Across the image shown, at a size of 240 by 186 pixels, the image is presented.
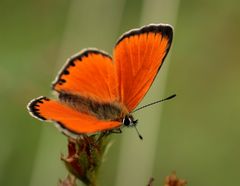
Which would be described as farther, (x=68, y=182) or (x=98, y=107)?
(x=98, y=107)

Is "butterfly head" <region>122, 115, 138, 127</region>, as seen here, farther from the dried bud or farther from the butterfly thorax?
the dried bud

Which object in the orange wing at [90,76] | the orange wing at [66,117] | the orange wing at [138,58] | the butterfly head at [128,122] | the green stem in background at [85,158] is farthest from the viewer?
the orange wing at [90,76]

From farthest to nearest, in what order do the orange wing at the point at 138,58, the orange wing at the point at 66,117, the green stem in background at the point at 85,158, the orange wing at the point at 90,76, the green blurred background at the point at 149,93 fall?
the green blurred background at the point at 149,93 < the orange wing at the point at 90,76 < the orange wing at the point at 138,58 < the green stem in background at the point at 85,158 < the orange wing at the point at 66,117

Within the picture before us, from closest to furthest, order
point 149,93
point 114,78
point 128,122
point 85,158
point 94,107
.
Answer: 1. point 85,158
2. point 128,122
3. point 94,107
4. point 114,78
5. point 149,93

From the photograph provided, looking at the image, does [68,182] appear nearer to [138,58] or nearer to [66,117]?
[66,117]

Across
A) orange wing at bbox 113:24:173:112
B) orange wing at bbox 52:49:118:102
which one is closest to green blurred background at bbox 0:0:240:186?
orange wing at bbox 52:49:118:102

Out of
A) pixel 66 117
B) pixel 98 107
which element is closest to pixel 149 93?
pixel 98 107

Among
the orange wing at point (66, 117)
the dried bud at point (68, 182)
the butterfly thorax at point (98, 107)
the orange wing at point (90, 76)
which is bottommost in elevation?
the dried bud at point (68, 182)

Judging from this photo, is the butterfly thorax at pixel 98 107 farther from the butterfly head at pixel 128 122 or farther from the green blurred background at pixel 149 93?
the green blurred background at pixel 149 93

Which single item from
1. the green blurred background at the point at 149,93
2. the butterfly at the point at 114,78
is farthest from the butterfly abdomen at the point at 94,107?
the green blurred background at the point at 149,93
